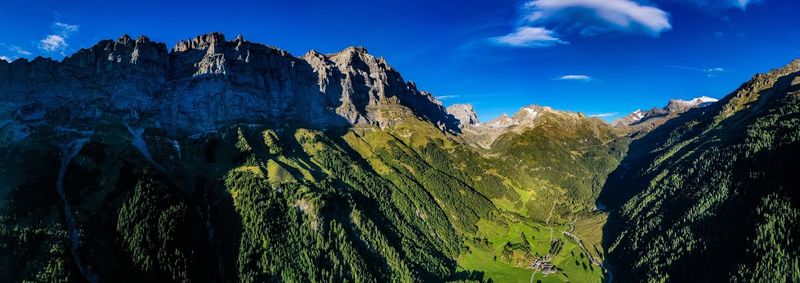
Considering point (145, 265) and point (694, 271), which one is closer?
point (145, 265)

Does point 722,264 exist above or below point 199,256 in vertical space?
below


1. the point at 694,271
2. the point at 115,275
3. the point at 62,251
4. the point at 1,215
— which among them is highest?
the point at 1,215

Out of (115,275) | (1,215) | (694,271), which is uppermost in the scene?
(1,215)

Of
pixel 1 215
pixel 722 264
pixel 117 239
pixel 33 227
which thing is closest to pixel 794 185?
pixel 722 264

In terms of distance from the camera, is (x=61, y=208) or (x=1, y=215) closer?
(x=1, y=215)

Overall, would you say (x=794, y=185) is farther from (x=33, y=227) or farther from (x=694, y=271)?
(x=33, y=227)

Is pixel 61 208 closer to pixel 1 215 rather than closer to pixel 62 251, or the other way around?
pixel 1 215

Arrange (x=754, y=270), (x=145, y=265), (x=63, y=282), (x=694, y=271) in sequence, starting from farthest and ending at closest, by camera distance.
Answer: (x=694, y=271) → (x=145, y=265) → (x=754, y=270) → (x=63, y=282)

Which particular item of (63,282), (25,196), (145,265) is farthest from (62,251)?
(25,196)

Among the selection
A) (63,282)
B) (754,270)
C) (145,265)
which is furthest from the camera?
(145,265)
